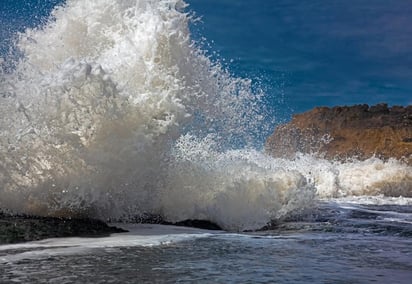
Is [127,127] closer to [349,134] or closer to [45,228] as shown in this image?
[45,228]

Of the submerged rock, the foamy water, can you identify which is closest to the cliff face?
the foamy water

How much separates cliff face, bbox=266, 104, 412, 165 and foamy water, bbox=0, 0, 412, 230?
1745cm

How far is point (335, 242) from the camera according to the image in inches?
228

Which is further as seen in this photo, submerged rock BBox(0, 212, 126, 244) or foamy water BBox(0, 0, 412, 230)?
foamy water BBox(0, 0, 412, 230)

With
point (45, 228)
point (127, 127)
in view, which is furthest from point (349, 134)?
point (45, 228)

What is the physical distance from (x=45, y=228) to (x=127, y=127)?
1831mm

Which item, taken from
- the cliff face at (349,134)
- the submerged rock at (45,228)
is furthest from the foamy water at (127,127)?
the cliff face at (349,134)

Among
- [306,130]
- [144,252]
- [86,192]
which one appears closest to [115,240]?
[144,252]

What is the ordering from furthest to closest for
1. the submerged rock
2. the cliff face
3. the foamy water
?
the cliff face
the foamy water
the submerged rock

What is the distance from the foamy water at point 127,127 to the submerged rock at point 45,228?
0.38 m

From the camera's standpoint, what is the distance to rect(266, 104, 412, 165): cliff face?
29391 mm

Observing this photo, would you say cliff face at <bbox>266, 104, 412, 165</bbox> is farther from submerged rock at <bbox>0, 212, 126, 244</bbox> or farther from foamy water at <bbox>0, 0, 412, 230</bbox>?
submerged rock at <bbox>0, 212, 126, 244</bbox>

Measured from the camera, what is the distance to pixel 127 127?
22.6 ft

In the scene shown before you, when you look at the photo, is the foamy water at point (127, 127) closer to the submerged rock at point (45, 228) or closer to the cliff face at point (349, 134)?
Result: the submerged rock at point (45, 228)
